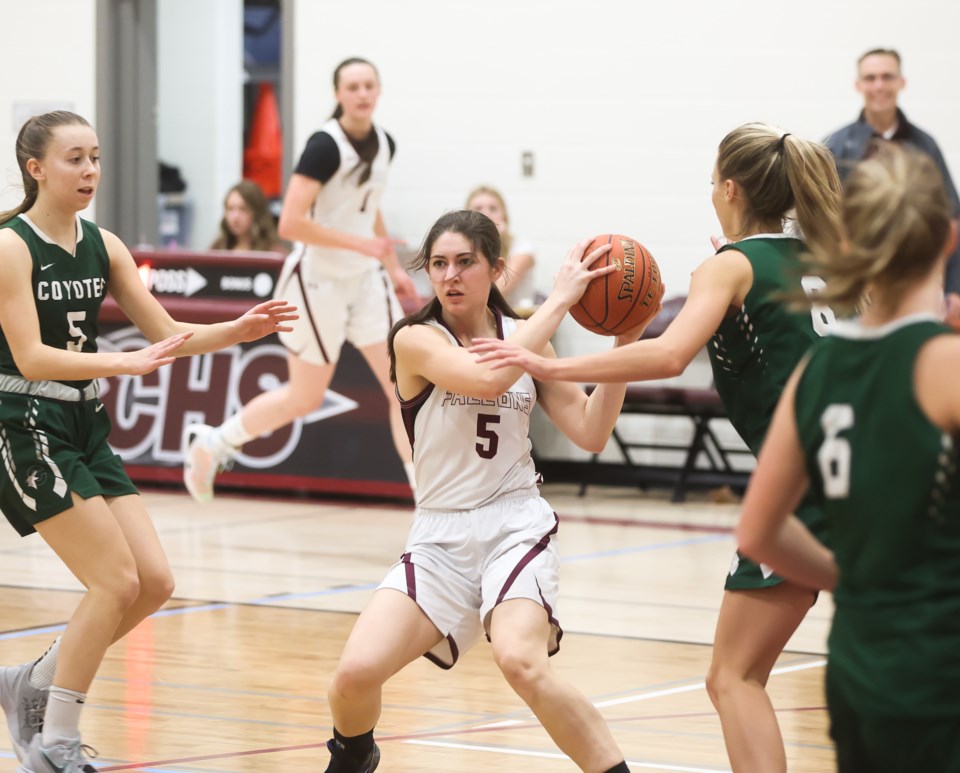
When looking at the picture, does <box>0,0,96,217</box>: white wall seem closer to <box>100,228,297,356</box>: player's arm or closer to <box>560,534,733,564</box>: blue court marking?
<box>560,534,733,564</box>: blue court marking

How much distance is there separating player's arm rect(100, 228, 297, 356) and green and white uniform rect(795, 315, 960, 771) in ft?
7.18

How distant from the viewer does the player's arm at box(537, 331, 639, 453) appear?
12.7 feet

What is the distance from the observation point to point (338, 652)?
223 inches

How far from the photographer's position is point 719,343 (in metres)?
3.51

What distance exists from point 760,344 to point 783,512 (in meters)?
1.05

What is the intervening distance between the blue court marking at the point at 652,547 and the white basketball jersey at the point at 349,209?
182 centimetres

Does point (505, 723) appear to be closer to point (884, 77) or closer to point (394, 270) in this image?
point (394, 270)

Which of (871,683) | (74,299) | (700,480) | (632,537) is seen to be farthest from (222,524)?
(871,683)

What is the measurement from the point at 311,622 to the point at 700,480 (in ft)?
13.6

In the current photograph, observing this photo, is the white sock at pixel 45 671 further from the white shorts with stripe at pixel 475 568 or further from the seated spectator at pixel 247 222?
the seated spectator at pixel 247 222

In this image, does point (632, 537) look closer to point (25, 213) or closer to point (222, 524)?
point (222, 524)

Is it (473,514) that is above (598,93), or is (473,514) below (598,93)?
below

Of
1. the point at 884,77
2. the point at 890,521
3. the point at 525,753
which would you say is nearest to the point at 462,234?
the point at 525,753

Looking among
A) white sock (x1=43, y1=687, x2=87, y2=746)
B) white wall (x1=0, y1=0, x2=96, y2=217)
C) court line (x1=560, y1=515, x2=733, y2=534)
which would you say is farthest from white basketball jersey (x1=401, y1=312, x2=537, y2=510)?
white wall (x1=0, y1=0, x2=96, y2=217)
